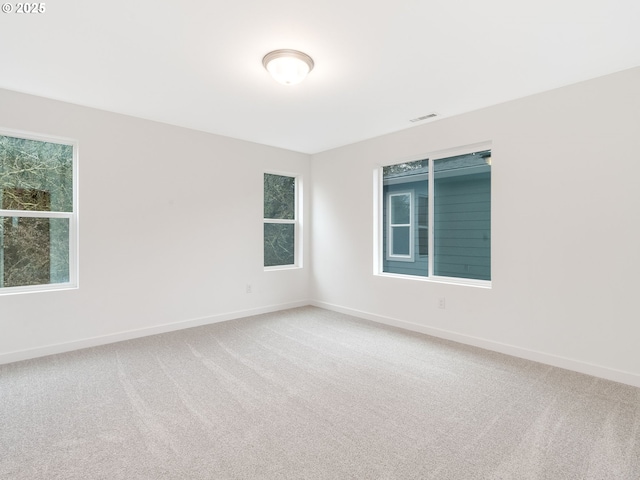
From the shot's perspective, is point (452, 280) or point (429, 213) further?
point (429, 213)

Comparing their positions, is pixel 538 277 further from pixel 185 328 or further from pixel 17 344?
pixel 17 344

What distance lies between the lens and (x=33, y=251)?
3320 millimetres

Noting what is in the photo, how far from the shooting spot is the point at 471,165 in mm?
3768

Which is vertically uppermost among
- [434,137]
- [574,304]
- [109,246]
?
[434,137]

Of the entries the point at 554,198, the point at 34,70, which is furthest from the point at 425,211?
the point at 34,70

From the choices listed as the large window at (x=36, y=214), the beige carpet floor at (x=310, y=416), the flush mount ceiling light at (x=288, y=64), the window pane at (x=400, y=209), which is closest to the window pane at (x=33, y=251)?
the large window at (x=36, y=214)

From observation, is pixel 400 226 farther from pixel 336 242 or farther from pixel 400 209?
pixel 336 242

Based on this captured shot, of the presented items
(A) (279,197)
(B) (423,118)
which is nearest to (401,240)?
(B) (423,118)

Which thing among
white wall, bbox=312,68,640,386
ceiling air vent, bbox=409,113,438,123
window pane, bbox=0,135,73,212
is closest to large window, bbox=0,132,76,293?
window pane, bbox=0,135,73,212

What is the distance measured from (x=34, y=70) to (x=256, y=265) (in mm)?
3102

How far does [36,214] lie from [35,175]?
39 cm

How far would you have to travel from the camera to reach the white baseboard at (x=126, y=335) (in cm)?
317

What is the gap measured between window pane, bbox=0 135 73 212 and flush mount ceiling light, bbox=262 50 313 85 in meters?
2.47

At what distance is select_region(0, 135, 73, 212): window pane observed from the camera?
3.18 meters
